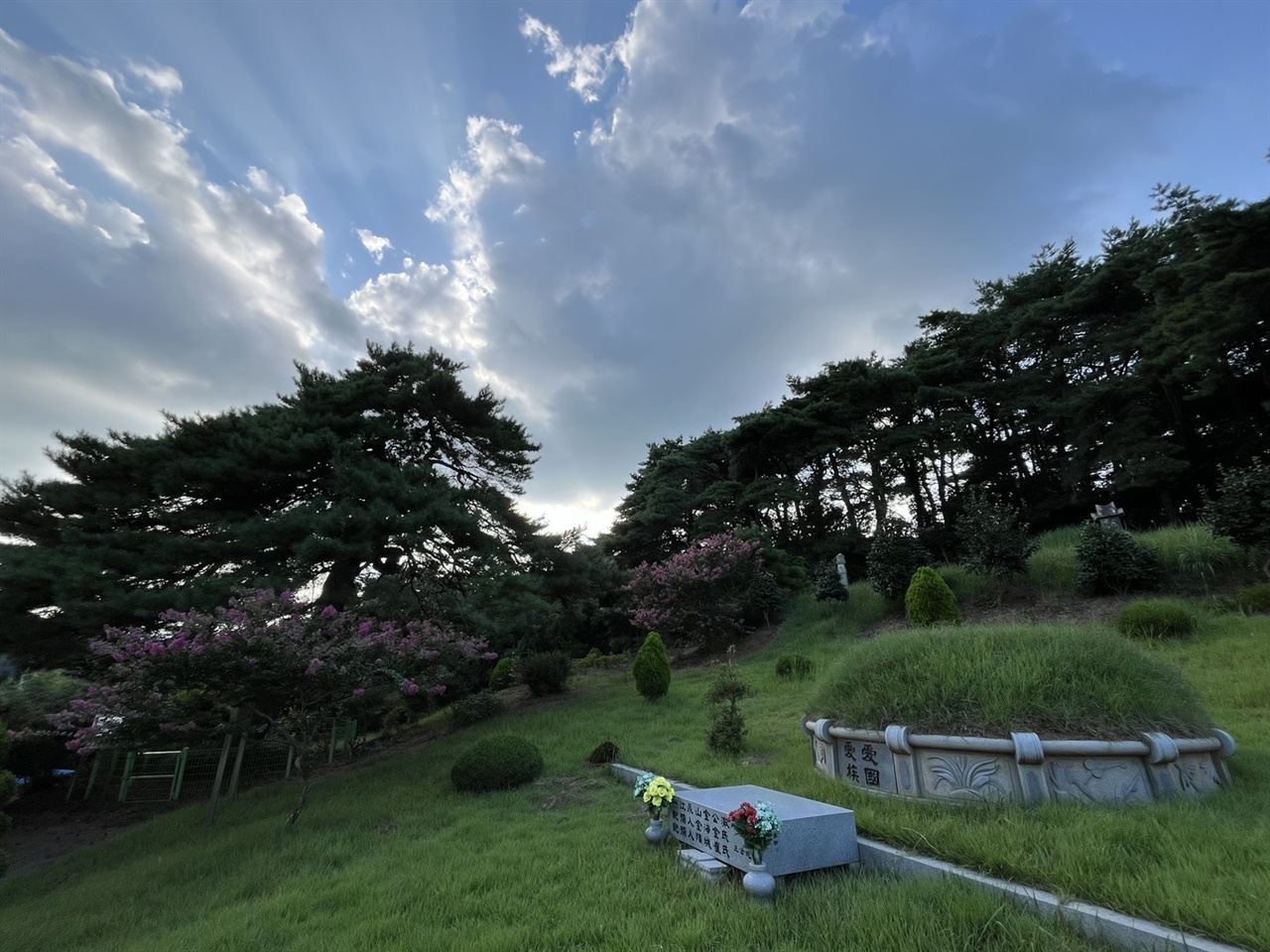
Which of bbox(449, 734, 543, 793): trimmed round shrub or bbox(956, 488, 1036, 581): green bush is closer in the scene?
bbox(449, 734, 543, 793): trimmed round shrub

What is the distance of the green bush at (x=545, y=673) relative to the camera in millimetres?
13984

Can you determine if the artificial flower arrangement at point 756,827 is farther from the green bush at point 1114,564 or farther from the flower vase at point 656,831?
the green bush at point 1114,564

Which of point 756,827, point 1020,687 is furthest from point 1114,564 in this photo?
point 756,827

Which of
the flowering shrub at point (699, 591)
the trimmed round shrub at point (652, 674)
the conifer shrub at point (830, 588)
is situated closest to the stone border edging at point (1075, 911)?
the trimmed round shrub at point (652, 674)

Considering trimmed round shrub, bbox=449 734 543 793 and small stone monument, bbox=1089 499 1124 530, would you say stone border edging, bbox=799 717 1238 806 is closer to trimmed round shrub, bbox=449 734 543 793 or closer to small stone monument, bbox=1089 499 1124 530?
trimmed round shrub, bbox=449 734 543 793

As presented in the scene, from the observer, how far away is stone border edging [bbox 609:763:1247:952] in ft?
7.51

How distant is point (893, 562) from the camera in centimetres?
1416

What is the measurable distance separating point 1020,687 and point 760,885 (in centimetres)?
279

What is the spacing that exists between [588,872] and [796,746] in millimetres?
3707

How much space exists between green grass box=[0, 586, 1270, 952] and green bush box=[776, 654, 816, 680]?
98.2 inches

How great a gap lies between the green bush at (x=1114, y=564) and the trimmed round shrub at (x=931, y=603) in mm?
2412

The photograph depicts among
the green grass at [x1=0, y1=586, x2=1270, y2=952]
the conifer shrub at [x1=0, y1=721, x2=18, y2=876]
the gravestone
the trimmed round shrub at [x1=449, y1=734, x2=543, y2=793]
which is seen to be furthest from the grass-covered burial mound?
the conifer shrub at [x1=0, y1=721, x2=18, y2=876]

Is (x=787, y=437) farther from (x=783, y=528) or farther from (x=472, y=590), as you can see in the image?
(x=472, y=590)

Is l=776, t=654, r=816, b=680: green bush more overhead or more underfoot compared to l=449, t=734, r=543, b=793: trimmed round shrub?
more overhead
